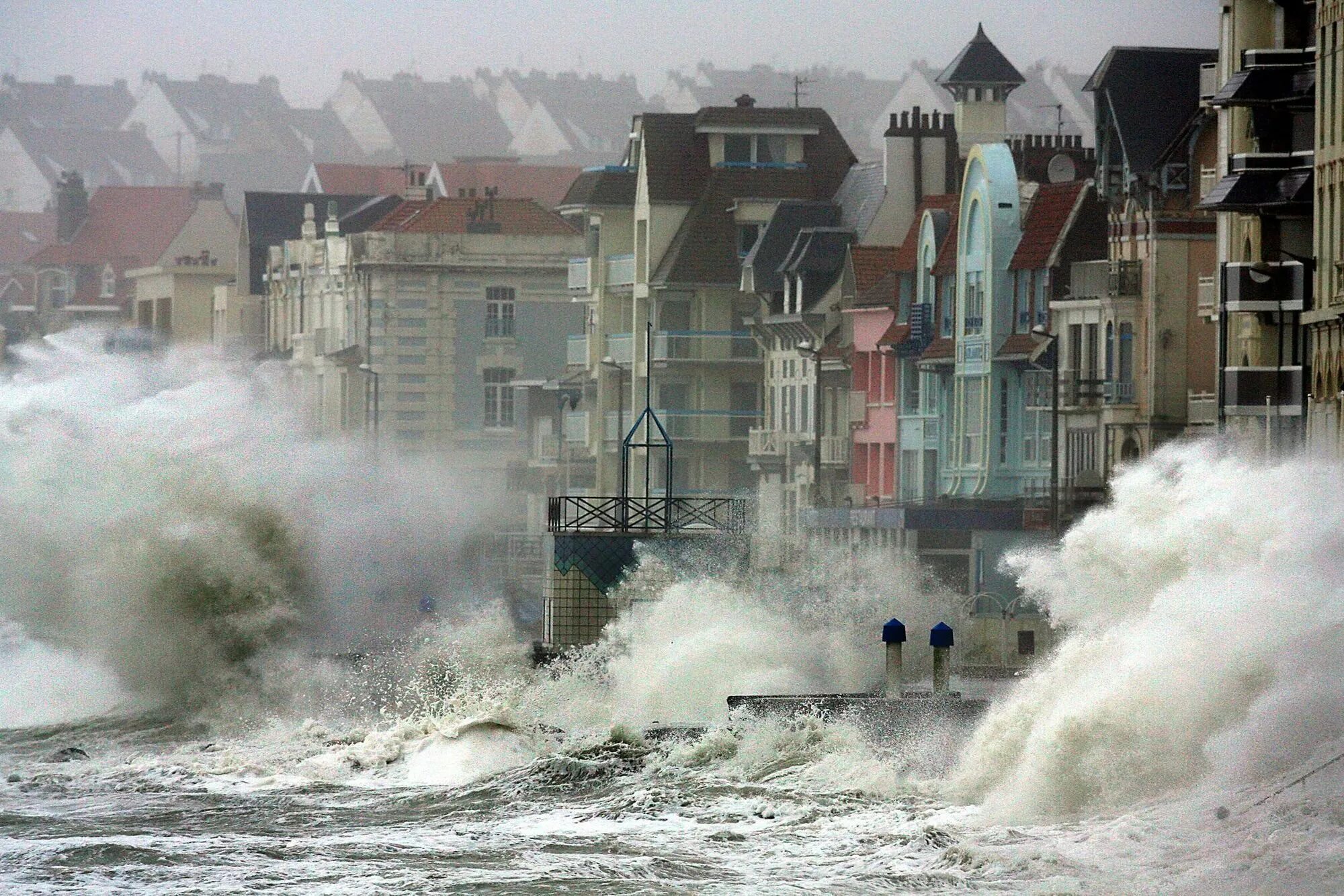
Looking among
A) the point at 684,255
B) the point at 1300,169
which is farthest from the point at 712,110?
the point at 1300,169

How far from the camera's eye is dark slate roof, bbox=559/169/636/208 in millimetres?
92062

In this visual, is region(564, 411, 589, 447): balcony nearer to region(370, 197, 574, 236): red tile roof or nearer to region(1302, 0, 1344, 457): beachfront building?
region(370, 197, 574, 236): red tile roof

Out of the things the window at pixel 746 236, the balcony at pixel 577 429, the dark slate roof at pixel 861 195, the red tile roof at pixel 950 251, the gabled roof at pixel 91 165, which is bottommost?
the balcony at pixel 577 429

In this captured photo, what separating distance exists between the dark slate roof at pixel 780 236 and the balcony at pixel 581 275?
25.1 ft

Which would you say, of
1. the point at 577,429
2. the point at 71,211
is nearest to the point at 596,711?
the point at 577,429

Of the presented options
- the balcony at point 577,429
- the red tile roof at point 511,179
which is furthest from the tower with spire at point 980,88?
the red tile roof at point 511,179

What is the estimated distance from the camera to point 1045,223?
6762cm

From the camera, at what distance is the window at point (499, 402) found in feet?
343

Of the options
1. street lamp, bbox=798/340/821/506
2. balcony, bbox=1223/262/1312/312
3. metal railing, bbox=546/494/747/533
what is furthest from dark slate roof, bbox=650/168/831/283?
balcony, bbox=1223/262/1312/312

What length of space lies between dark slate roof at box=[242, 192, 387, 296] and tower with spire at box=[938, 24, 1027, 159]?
46.6m

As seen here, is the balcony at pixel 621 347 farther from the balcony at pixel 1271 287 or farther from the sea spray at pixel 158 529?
the balcony at pixel 1271 287

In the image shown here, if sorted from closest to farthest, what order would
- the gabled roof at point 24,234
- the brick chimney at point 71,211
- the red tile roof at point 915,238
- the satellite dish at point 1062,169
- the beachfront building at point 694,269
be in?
1. the satellite dish at point 1062,169
2. the red tile roof at point 915,238
3. the beachfront building at point 694,269
4. the brick chimney at point 71,211
5. the gabled roof at point 24,234

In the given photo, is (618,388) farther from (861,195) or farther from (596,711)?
(596,711)

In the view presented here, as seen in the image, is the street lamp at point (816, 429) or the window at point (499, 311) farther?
the window at point (499, 311)
